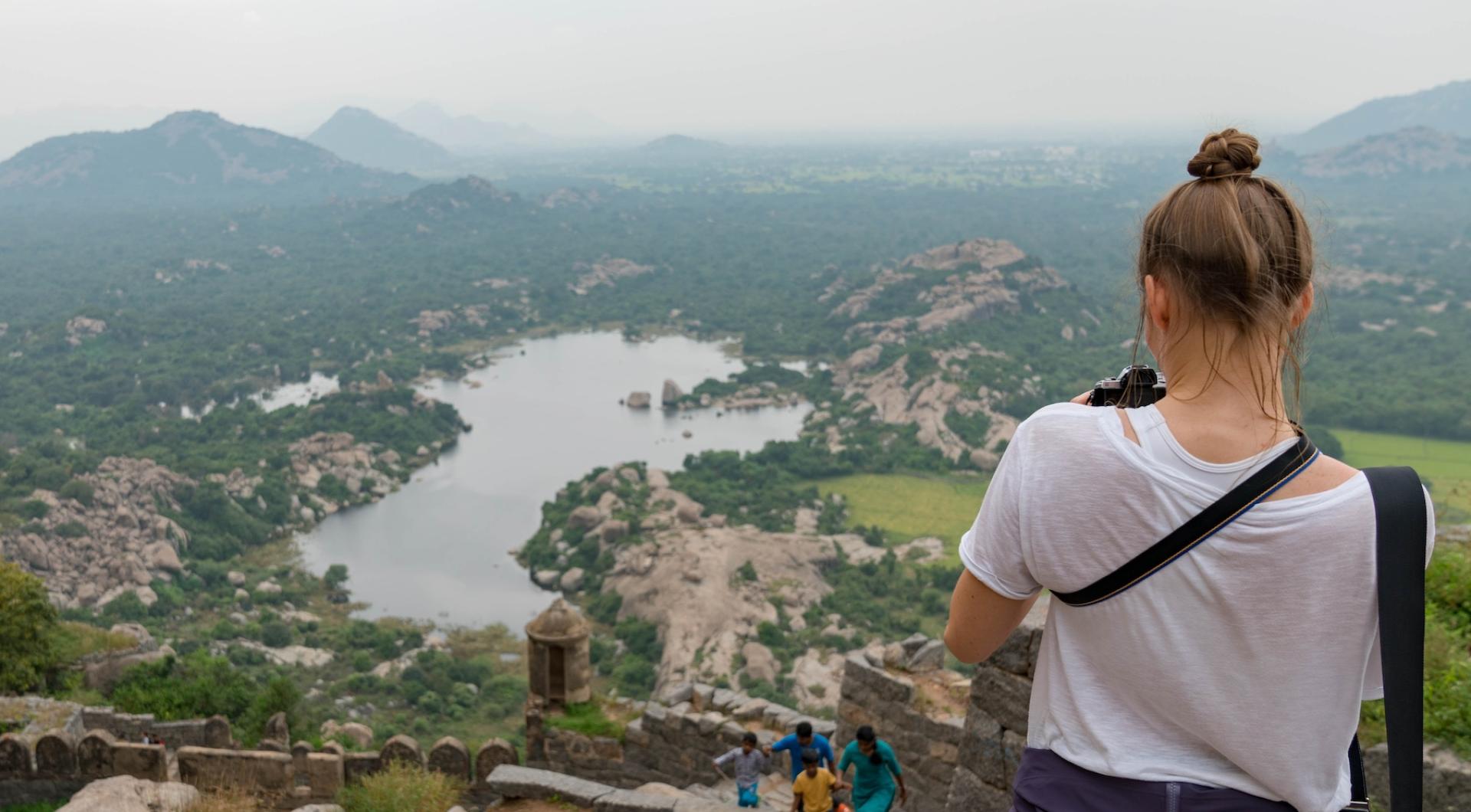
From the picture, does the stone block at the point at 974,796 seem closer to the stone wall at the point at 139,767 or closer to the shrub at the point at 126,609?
the stone wall at the point at 139,767

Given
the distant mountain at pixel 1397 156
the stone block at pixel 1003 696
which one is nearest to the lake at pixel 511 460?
the stone block at pixel 1003 696

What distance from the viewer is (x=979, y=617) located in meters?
1.57

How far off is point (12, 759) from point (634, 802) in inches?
234

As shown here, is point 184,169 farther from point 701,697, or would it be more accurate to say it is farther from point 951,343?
point 701,697

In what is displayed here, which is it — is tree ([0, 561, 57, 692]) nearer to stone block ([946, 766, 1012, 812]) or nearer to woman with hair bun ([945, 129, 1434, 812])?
stone block ([946, 766, 1012, 812])

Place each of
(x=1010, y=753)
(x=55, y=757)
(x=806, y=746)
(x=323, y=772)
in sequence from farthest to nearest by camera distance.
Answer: (x=323, y=772), (x=55, y=757), (x=806, y=746), (x=1010, y=753)

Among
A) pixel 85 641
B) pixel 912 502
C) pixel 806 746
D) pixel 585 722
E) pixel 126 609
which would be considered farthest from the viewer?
pixel 912 502

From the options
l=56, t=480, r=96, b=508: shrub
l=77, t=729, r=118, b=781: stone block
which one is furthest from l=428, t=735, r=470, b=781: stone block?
l=56, t=480, r=96, b=508: shrub

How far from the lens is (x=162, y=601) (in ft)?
88.4

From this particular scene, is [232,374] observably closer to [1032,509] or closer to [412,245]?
[412,245]

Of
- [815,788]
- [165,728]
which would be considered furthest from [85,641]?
[815,788]

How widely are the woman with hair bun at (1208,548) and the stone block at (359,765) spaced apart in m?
8.82

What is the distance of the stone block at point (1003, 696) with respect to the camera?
4.36m

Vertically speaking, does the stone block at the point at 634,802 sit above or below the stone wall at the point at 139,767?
above
